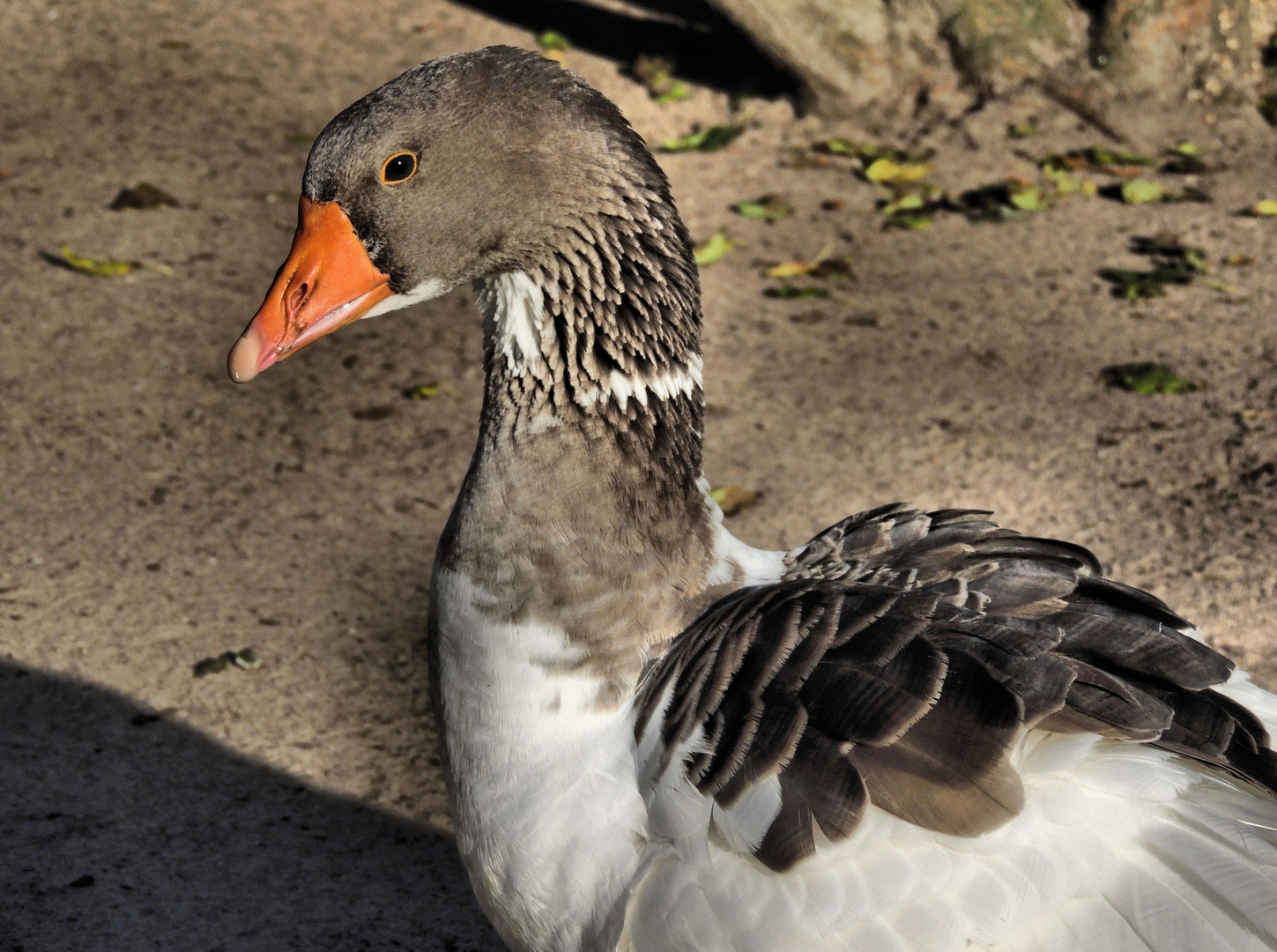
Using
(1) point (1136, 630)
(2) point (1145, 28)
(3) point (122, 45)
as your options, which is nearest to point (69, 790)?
(1) point (1136, 630)

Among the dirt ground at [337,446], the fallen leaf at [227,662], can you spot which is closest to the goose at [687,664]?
the dirt ground at [337,446]

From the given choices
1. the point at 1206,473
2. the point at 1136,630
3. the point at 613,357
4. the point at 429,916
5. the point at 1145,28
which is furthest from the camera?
the point at 1145,28

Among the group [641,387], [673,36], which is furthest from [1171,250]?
[641,387]

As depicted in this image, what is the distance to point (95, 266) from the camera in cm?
574

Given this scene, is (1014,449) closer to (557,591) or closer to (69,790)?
(557,591)

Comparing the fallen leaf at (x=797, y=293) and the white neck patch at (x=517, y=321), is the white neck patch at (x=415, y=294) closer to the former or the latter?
the white neck patch at (x=517, y=321)

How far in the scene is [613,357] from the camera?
2613mm

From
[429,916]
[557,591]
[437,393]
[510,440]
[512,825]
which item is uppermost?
[510,440]

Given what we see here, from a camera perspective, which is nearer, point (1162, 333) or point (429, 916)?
point (429, 916)

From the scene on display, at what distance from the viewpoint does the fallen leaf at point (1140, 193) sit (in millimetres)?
6445

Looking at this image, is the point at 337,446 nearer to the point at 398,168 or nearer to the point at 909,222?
the point at 398,168

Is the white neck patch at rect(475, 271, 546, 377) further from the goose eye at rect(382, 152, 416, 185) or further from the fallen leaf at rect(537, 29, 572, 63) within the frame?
the fallen leaf at rect(537, 29, 572, 63)

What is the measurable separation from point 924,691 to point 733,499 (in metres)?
2.51

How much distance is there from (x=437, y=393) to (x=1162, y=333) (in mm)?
3022
